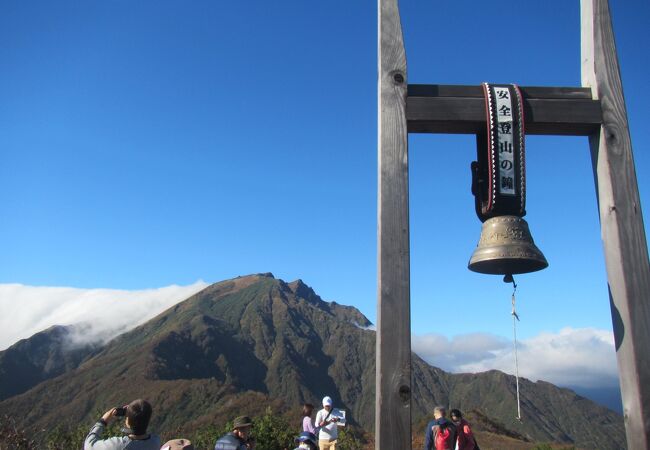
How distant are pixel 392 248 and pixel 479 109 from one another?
1198 millimetres

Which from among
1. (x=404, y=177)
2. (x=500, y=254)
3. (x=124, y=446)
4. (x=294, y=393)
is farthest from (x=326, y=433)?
(x=294, y=393)

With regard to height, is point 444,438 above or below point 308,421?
below

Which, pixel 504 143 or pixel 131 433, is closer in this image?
pixel 504 143

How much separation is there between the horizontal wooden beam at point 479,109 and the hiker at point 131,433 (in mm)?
3080

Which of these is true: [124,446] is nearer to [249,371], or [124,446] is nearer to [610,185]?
[610,185]

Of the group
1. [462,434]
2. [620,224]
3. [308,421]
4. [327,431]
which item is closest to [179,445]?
[620,224]

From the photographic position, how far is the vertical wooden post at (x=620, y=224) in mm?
3000

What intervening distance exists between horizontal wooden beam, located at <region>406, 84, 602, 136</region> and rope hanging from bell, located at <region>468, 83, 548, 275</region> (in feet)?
0.34

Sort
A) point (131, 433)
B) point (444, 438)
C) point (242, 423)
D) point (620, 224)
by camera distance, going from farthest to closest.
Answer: point (444, 438) → point (242, 423) → point (131, 433) → point (620, 224)

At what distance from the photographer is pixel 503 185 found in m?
3.51

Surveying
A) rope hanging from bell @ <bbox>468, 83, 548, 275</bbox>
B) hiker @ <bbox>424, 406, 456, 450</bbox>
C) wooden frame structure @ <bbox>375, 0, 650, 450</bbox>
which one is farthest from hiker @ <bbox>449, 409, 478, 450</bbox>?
wooden frame structure @ <bbox>375, 0, 650, 450</bbox>

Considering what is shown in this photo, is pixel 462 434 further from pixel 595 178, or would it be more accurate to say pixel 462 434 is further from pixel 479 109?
pixel 479 109

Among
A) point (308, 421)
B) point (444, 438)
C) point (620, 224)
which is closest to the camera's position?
point (620, 224)

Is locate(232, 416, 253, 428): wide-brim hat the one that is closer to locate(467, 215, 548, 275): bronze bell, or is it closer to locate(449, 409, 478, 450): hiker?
locate(467, 215, 548, 275): bronze bell
